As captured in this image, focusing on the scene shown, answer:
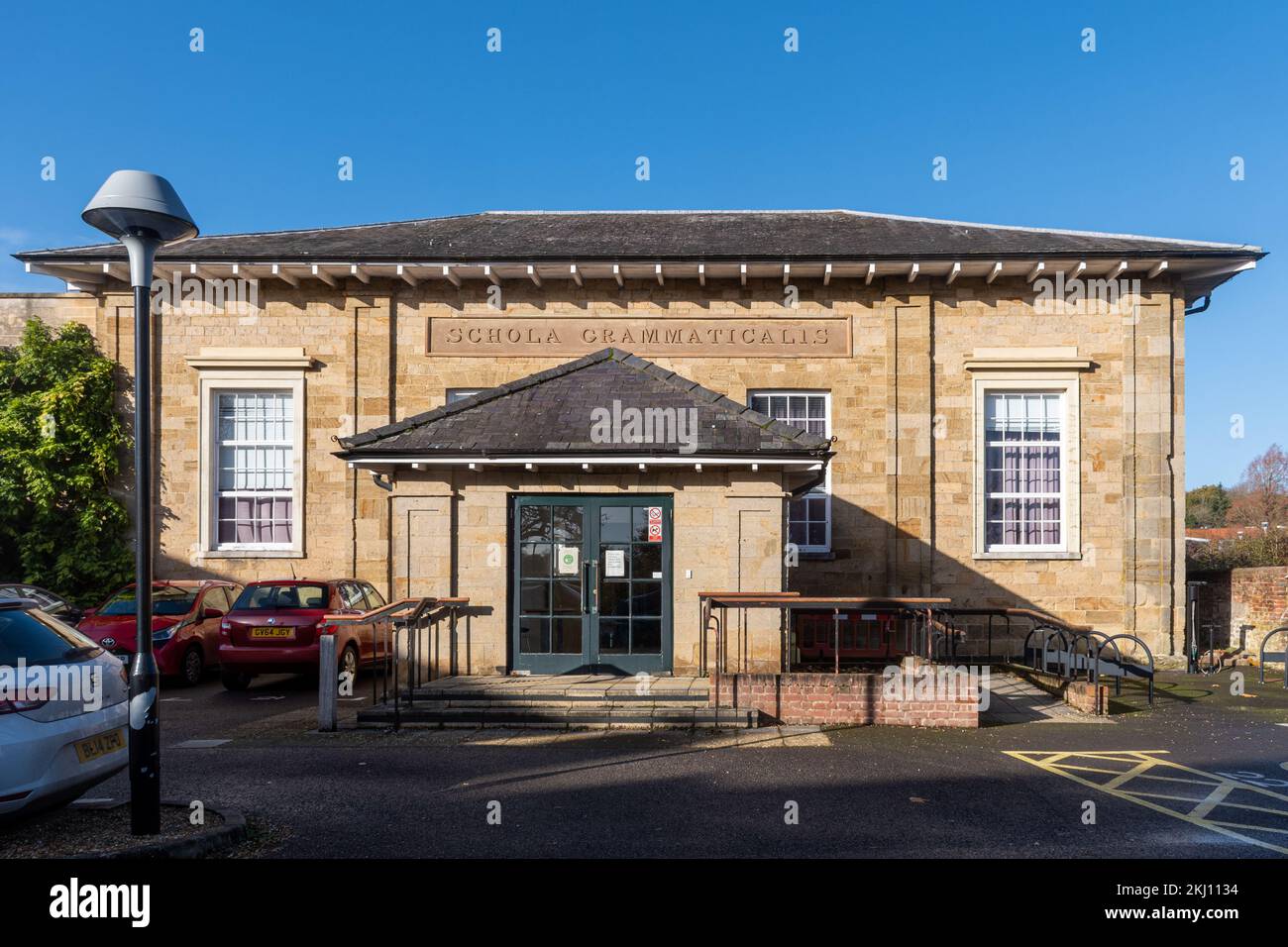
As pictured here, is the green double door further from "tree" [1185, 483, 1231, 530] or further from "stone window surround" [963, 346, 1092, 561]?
"tree" [1185, 483, 1231, 530]

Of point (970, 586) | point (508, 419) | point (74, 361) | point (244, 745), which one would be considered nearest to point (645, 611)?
point (508, 419)

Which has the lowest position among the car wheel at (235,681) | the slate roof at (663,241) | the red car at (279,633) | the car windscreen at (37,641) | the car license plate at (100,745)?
the car wheel at (235,681)

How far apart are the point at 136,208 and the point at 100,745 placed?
144 inches

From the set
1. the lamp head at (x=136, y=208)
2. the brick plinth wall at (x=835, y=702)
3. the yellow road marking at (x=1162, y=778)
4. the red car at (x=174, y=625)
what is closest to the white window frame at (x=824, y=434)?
the brick plinth wall at (x=835, y=702)

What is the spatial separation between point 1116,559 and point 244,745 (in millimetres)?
14981

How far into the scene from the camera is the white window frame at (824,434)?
637 inches

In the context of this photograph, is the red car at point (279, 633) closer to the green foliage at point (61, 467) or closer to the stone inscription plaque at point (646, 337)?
the green foliage at point (61, 467)

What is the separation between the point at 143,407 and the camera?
18.6ft

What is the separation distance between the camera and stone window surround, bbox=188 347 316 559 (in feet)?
54.1

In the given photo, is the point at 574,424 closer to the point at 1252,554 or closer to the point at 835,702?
the point at 835,702

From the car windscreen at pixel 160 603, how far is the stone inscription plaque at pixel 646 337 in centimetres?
623

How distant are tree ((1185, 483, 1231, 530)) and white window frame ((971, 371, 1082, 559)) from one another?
51.9 meters

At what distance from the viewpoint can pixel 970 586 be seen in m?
16.0
